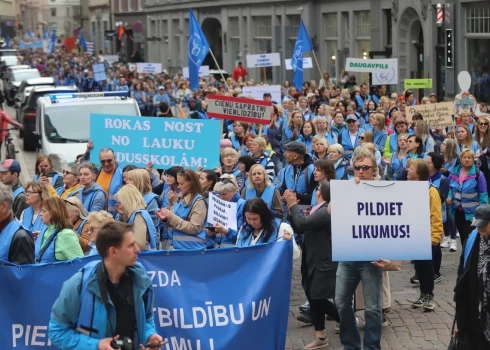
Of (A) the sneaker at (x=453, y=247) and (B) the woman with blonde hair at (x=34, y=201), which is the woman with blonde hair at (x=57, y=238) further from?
(A) the sneaker at (x=453, y=247)

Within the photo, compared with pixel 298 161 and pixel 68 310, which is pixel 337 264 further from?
pixel 68 310

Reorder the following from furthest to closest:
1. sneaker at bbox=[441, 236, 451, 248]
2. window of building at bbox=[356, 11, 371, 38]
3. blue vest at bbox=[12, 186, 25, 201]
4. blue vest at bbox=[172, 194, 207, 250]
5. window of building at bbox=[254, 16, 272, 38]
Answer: window of building at bbox=[254, 16, 272, 38], window of building at bbox=[356, 11, 371, 38], sneaker at bbox=[441, 236, 451, 248], blue vest at bbox=[12, 186, 25, 201], blue vest at bbox=[172, 194, 207, 250]

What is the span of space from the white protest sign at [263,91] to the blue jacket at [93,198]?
12.3 metres

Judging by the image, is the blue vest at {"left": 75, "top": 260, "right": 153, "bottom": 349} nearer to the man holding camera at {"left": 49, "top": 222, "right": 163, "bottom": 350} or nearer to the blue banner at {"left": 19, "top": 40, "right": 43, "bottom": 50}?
the man holding camera at {"left": 49, "top": 222, "right": 163, "bottom": 350}

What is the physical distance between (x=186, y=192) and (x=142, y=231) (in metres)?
1.24

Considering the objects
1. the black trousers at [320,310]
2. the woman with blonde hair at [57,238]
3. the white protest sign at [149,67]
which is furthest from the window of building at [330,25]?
the woman with blonde hair at [57,238]

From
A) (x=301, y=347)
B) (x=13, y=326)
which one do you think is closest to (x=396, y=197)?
(x=301, y=347)

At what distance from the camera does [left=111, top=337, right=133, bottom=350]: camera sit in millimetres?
5379

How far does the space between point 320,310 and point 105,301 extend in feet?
12.7

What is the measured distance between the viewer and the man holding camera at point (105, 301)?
5426 millimetres

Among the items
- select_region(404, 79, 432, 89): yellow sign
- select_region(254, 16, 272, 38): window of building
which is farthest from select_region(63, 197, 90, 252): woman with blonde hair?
select_region(254, 16, 272, 38): window of building

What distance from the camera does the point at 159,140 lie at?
13.1 meters

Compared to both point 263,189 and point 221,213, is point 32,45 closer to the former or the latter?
point 263,189

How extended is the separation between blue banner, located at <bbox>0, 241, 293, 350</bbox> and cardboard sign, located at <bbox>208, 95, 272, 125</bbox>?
8.19 m
